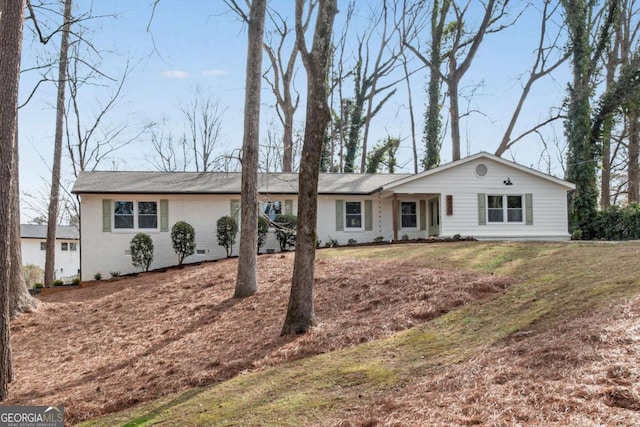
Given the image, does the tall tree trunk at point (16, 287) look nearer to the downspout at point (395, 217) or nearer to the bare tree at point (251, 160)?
the bare tree at point (251, 160)

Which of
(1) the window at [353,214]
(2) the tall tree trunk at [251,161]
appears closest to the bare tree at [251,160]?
(2) the tall tree trunk at [251,161]

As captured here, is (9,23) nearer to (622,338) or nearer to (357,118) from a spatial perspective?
(622,338)

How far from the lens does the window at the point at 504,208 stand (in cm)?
1966

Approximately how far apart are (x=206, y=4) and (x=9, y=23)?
6.72 metres

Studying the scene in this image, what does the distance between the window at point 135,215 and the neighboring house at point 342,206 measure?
35 mm

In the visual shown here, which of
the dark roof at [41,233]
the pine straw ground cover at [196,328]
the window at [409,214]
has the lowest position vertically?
the pine straw ground cover at [196,328]

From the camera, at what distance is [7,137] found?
267 inches

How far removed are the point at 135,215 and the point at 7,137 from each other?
40.1ft

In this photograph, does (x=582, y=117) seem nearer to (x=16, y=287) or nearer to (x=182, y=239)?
(x=182, y=239)

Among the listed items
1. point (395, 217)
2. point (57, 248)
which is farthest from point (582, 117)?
point (57, 248)

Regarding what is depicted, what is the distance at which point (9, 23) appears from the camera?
7113 mm

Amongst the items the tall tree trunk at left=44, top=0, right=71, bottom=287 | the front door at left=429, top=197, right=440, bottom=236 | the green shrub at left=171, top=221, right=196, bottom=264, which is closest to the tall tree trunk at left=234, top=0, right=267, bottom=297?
the green shrub at left=171, top=221, right=196, bottom=264

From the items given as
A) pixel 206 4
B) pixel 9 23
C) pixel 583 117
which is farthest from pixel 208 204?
pixel 583 117

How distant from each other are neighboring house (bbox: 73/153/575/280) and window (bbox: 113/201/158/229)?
35 mm
